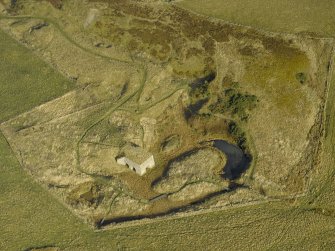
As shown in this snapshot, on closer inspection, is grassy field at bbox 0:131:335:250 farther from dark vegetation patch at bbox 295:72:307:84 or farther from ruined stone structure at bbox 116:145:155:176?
dark vegetation patch at bbox 295:72:307:84

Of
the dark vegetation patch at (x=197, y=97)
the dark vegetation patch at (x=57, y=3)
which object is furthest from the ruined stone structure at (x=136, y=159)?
the dark vegetation patch at (x=57, y=3)

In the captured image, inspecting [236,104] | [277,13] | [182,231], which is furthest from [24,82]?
[277,13]

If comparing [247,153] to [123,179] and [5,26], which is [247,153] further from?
[5,26]

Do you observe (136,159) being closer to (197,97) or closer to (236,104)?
(197,97)

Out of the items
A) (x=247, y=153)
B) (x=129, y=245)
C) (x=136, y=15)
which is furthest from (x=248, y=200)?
(x=136, y=15)

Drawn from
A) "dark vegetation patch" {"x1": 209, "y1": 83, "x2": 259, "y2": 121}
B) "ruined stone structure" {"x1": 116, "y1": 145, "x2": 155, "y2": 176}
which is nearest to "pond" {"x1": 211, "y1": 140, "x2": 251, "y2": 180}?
"dark vegetation patch" {"x1": 209, "y1": 83, "x2": 259, "y2": 121}

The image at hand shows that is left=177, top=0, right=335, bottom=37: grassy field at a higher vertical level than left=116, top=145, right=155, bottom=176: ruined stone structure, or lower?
higher

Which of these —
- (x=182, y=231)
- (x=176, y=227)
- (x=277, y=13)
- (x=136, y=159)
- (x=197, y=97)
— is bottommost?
(x=182, y=231)
